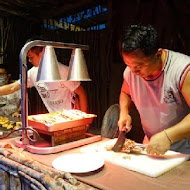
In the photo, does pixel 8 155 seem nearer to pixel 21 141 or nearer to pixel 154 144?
pixel 21 141

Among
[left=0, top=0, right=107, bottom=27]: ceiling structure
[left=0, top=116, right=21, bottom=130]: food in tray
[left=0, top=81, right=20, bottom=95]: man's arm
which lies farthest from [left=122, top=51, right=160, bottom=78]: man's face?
[left=0, top=0, right=107, bottom=27]: ceiling structure

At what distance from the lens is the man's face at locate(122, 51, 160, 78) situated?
5.75ft

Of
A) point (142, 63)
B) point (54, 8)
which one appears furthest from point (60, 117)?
point (54, 8)

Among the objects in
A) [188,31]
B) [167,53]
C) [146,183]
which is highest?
[188,31]

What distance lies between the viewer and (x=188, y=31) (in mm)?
3508

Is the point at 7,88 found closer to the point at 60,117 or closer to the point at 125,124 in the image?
the point at 60,117

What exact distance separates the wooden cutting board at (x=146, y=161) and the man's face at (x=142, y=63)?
24.9 inches

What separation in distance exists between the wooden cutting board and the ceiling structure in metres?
3.50

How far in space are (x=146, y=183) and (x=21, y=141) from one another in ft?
3.78

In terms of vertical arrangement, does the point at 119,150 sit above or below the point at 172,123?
below

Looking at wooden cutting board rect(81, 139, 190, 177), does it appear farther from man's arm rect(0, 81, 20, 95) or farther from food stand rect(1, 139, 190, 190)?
man's arm rect(0, 81, 20, 95)

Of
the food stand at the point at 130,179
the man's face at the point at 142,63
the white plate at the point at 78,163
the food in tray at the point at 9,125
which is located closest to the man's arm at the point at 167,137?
the food stand at the point at 130,179

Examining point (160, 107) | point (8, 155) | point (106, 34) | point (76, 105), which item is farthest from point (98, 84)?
point (8, 155)

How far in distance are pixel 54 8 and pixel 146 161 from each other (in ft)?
13.7
